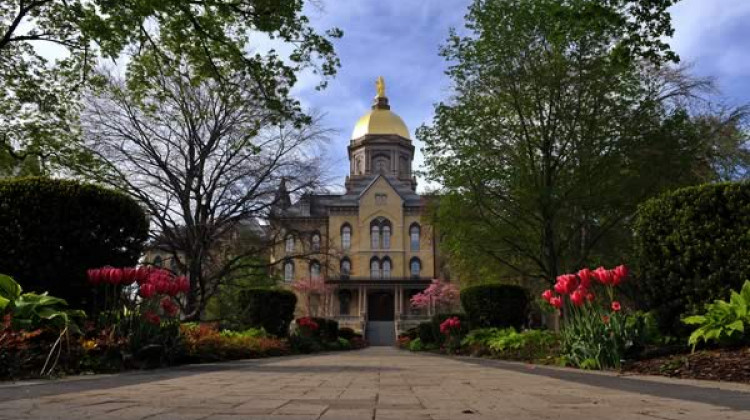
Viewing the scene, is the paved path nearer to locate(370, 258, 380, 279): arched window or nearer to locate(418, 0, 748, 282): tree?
locate(418, 0, 748, 282): tree

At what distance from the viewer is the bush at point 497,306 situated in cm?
1587

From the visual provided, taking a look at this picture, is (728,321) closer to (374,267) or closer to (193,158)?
(193,158)

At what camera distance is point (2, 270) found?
788 cm

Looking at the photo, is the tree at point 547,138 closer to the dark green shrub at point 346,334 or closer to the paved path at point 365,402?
the paved path at point 365,402

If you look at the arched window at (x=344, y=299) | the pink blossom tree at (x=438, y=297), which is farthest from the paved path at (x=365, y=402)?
the arched window at (x=344, y=299)

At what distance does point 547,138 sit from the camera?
15.3 meters

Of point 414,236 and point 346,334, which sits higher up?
point 414,236

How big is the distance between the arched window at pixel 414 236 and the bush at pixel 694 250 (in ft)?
→ 151

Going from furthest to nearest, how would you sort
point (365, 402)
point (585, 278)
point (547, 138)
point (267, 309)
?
point (267, 309), point (547, 138), point (585, 278), point (365, 402)

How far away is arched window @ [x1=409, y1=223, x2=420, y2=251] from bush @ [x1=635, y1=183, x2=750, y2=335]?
45.9 metres

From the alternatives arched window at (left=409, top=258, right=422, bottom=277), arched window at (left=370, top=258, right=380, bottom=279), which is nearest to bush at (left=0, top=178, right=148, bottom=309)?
arched window at (left=370, top=258, right=380, bottom=279)

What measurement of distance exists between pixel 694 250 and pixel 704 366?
2.26 metres

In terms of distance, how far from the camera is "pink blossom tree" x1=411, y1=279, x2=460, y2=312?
148ft

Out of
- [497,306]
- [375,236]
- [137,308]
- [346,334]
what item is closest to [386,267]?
[375,236]
